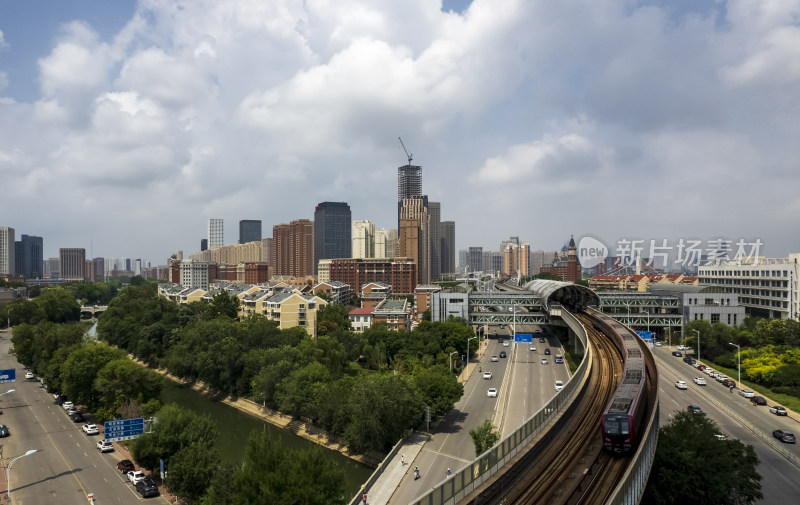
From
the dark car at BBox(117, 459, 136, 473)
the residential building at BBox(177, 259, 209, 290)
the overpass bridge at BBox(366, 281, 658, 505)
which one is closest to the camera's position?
the overpass bridge at BBox(366, 281, 658, 505)

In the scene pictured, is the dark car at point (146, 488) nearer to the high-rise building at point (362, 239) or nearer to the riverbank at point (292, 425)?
the riverbank at point (292, 425)

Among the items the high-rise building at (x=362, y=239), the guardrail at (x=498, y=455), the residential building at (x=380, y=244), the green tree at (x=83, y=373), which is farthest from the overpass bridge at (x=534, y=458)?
the residential building at (x=380, y=244)

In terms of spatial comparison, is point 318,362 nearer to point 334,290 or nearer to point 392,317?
point 392,317

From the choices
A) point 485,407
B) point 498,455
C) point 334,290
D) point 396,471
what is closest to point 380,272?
point 334,290

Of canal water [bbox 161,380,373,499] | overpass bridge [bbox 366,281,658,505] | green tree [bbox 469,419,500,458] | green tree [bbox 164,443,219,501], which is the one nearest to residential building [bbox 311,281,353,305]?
canal water [bbox 161,380,373,499]

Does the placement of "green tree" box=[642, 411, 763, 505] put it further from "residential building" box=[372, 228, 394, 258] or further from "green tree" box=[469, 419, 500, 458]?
"residential building" box=[372, 228, 394, 258]

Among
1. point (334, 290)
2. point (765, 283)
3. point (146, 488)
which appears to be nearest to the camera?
point (146, 488)
